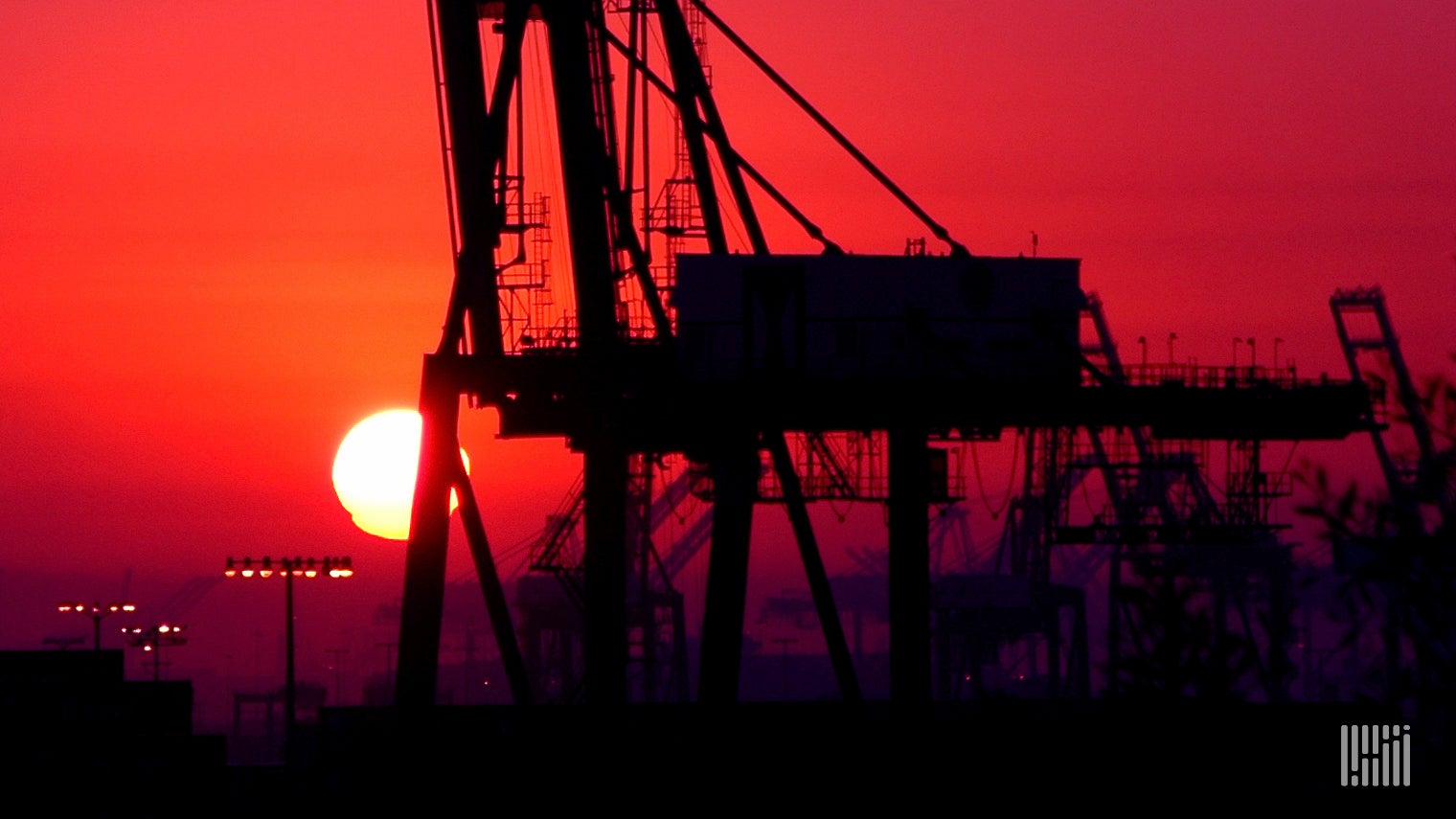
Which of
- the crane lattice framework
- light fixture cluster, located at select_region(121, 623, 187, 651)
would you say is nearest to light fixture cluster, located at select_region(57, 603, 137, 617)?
light fixture cluster, located at select_region(121, 623, 187, 651)

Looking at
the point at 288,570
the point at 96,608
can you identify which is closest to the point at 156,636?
the point at 96,608

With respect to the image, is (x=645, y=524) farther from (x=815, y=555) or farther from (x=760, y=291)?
(x=760, y=291)

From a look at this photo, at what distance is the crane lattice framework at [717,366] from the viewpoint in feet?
125

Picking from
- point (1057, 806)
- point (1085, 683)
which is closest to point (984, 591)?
point (1085, 683)

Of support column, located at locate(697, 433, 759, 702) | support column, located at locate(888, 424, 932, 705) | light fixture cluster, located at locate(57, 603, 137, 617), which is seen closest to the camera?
support column, located at locate(888, 424, 932, 705)

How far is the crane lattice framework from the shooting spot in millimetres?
38031

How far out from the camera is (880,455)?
41.4 m

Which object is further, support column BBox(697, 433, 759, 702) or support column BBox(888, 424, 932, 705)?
support column BBox(697, 433, 759, 702)

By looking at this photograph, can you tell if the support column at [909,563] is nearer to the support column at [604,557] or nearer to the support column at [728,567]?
the support column at [728,567]

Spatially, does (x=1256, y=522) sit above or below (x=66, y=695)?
above

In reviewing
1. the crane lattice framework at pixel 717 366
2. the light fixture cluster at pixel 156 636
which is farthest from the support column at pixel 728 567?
the light fixture cluster at pixel 156 636

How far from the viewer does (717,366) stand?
38656 mm

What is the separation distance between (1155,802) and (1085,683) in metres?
80.2

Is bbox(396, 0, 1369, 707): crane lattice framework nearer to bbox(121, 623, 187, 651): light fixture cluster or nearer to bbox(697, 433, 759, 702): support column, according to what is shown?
bbox(697, 433, 759, 702): support column
